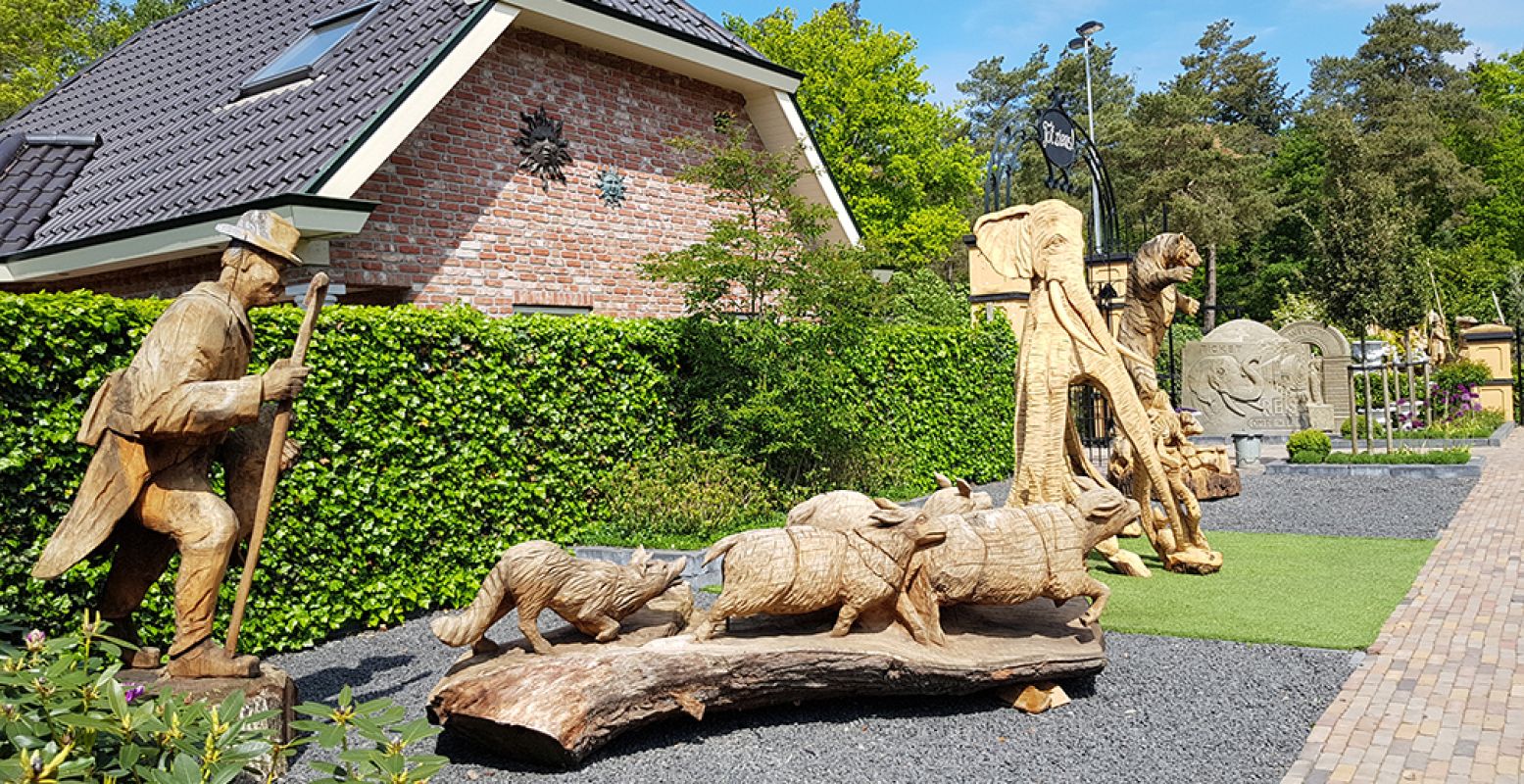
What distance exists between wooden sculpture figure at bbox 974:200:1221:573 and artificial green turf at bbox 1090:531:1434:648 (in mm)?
473

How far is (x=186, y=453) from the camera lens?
4129mm

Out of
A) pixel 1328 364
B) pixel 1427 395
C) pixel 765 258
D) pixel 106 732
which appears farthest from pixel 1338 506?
pixel 1328 364

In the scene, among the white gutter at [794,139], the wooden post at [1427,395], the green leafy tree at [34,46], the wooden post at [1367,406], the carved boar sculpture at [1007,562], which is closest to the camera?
the carved boar sculpture at [1007,562]

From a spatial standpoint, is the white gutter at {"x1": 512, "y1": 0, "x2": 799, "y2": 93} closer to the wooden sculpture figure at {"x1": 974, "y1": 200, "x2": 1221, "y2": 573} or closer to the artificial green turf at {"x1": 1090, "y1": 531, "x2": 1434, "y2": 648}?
the wooden sculpture figure at {"x1": 974, "y1": 200, "x2": 1221, "y2": 573}

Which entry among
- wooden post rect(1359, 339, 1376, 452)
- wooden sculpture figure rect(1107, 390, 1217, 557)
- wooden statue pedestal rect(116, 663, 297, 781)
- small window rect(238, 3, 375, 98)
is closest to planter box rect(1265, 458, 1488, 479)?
wooden post rect(1359, 339, 1376, 452)

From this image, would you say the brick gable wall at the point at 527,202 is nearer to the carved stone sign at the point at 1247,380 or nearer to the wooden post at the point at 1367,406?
the wooden post at the point at 1367,406

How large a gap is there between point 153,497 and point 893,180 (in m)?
28.1

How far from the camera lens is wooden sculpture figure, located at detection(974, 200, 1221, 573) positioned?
729 cm

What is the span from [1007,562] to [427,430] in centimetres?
452

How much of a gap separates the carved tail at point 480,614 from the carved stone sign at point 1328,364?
842 inches

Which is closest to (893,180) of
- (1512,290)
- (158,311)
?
(1512,290)

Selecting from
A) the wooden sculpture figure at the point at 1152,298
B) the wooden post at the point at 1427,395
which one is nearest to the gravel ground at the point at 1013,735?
the wooden sculpture figure at the point at 1152,298

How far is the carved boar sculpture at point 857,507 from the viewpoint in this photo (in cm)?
495

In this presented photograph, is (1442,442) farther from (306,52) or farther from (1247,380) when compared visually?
(306,52)
